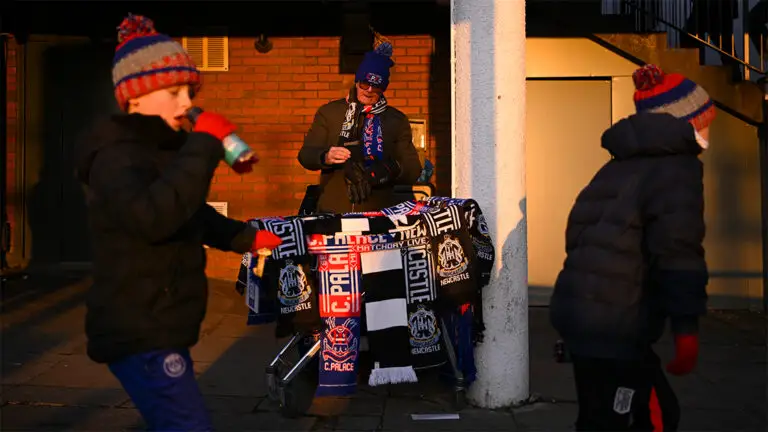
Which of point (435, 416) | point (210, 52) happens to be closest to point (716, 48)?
point (435, 416)

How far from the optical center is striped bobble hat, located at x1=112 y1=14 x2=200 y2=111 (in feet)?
9.98

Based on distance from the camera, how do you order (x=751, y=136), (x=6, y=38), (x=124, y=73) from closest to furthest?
(x=124, y=73) < (x=751, y=136) < (x=6, y=38)

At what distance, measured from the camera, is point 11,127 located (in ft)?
32.9

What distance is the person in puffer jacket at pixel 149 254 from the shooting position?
2799 millimetres

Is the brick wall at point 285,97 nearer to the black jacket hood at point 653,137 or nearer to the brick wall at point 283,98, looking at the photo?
the brick wall at point 283,98

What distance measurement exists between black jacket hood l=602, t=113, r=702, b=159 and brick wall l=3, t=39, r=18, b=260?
325 inches

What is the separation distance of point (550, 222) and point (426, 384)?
3.91 m

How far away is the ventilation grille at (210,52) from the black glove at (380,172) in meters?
4.94

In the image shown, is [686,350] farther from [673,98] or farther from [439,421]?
[439,421]

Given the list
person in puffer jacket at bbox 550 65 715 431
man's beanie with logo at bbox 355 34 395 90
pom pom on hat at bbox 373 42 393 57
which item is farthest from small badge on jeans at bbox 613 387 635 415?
pom pom on hat at bbox 373 42 393 57

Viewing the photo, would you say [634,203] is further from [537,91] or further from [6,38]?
[6,38]

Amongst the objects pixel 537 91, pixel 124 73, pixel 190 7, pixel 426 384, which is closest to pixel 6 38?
pixel 190 7

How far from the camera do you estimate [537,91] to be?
920 centimetres

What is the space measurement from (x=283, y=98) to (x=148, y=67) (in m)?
6.86
